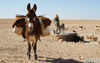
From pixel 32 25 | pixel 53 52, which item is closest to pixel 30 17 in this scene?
pixel 32 25

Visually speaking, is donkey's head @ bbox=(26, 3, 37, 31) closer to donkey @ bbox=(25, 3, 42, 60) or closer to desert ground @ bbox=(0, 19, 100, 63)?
donkey @ bbox=(25, 3, 42, 60)

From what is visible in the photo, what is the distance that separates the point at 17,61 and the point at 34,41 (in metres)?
1.08

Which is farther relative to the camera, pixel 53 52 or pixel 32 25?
pixel 53 52

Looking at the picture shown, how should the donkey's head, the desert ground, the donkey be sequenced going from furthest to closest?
the desert ground, the donkey, the donkey's head

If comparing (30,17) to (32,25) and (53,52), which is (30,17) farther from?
(53,52)

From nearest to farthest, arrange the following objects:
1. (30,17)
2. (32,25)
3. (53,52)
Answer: (32,25), (30,17), (53,52)

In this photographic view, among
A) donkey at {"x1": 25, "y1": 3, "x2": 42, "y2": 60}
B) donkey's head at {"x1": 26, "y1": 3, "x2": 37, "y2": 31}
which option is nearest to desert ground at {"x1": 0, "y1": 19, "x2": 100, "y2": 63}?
donkey at {"x1": 25, "y1": 3, "x2": 42, "y2": 60}

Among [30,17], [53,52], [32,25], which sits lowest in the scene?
[53,52]

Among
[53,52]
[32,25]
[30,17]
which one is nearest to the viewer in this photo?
[32,25]

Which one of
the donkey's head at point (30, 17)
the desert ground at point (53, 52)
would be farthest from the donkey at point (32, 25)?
the desert ground at point (53, 52)

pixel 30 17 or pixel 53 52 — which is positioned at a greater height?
pixel 30 17

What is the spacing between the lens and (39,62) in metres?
9.26

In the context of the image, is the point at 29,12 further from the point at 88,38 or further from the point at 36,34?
the point at 88,38

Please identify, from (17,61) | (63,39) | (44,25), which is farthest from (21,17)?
(63,39)
